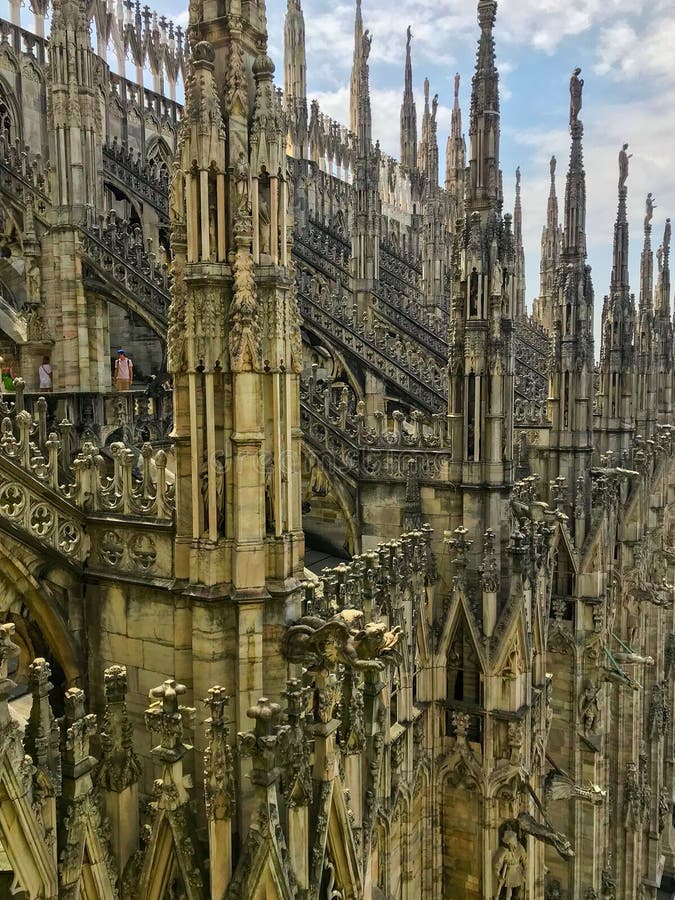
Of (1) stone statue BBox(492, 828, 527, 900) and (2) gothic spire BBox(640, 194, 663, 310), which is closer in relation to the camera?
(1) stone statue BBox(492, 828, 527, 900)

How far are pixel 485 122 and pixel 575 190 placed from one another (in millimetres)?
9398

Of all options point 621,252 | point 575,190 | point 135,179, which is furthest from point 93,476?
point 621,252

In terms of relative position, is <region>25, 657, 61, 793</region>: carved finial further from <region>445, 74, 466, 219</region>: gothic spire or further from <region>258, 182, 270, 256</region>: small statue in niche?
<region>445, 74, 466, 219</region>: gothic spire

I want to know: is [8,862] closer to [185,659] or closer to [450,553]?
[185,659]

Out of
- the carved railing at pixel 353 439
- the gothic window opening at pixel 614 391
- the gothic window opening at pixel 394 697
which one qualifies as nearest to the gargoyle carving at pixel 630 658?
the carved railing at pixel 353 439

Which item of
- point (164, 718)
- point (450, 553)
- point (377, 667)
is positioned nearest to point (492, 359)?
point (450, 553)

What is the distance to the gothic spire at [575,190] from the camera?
21.4m

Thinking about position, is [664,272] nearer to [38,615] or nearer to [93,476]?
[93,476]

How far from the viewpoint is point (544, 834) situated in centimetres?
1189

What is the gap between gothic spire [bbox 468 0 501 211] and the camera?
512 inches

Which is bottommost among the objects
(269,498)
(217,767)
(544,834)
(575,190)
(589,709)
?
(589,709)

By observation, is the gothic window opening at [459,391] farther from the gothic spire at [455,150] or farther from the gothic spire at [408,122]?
the gothic spire at [408,122]

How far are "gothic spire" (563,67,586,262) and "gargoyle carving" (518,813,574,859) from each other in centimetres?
1500

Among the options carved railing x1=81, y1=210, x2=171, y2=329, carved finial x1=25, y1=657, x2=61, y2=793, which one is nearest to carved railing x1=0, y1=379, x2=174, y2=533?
carved finial x1=25, y1=657, x2=61, y2=793
